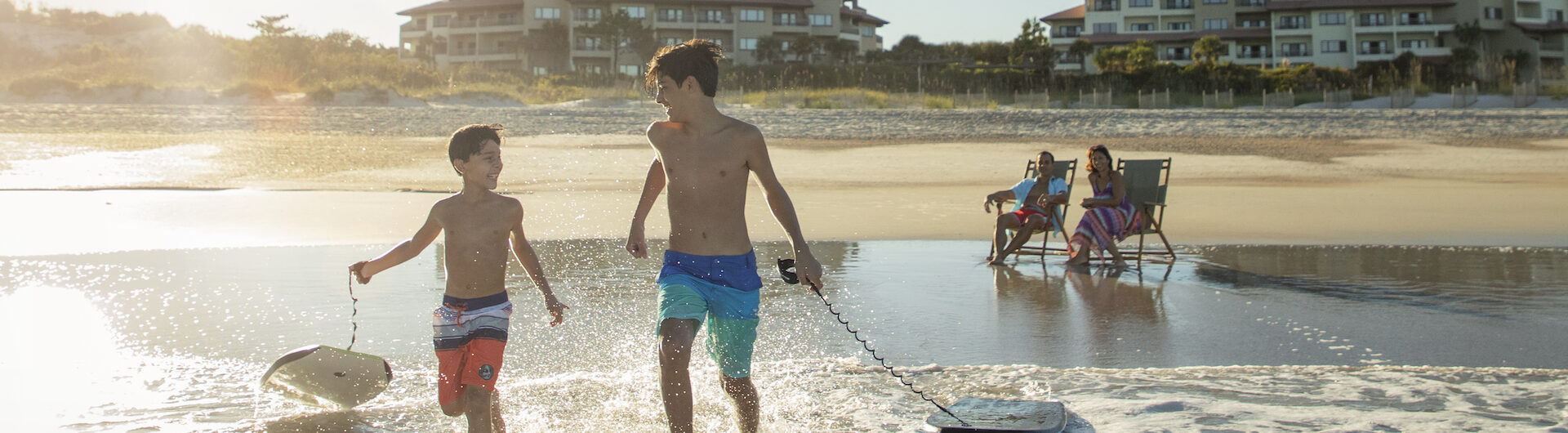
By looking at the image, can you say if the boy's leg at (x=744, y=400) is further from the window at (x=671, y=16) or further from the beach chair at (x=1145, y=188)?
the window at (x=671, y=16)

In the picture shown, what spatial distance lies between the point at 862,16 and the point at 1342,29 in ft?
85.4

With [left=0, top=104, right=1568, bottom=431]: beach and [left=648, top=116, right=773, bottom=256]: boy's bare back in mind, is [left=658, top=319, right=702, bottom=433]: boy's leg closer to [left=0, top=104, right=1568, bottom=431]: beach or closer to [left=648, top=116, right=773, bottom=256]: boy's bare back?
[left=648, top=116, right=773, bottom=256]: boy's bare back

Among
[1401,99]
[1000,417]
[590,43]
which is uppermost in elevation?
[590,43]

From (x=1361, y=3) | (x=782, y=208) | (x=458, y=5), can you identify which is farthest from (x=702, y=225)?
(x=1361, y=3)

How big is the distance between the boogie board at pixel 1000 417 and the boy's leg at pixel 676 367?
3.11ft

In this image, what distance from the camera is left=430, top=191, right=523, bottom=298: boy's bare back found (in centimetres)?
Answer: 394

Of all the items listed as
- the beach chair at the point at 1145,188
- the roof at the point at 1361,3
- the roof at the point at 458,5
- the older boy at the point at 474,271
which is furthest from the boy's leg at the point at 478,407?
the roof at the point at 1361,3

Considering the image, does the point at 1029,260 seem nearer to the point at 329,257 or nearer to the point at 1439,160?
the point at 329,257

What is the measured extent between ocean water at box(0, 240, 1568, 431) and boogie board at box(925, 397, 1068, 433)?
0.48 ft

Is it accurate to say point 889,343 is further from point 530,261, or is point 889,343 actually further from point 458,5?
point 458,5

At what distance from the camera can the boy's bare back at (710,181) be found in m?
3.94

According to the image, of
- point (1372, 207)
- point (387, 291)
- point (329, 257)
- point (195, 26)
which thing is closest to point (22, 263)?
point (329, 257)

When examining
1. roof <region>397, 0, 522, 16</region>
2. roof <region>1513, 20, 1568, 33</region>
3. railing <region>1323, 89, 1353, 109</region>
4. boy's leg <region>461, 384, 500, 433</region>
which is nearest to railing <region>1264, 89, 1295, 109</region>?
railing <region>1323, 89, 1353, 109</region>

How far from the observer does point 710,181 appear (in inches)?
155
